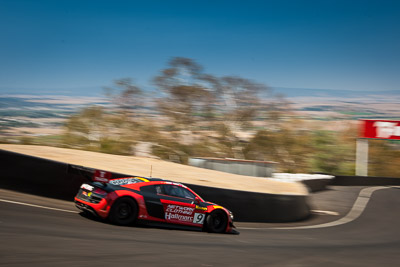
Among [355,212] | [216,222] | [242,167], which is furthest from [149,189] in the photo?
[242,167]

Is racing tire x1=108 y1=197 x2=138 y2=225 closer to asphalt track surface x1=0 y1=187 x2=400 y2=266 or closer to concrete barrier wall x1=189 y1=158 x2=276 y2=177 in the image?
asphalt track surface x1=0 y1=187 x2=400 y2=266

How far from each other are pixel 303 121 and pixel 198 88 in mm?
14975

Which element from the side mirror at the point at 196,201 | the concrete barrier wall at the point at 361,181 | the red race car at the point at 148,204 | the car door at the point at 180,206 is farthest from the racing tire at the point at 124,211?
the concrete barrier wall at the point at 361,181

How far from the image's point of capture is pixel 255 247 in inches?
373

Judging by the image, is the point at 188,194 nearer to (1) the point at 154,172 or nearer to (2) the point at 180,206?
(2) the point at 180,206

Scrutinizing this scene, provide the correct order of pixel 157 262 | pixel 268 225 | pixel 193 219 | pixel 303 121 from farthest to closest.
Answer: pixel 303 121 → pixel 268 225 → pixel 193 219 → pixel 157 262

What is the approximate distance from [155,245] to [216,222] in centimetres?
368

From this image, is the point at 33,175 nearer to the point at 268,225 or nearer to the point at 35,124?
the point at 268,225

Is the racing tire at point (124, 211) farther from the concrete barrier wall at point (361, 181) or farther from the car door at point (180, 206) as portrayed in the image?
the concrete barrier wall at point (361, 181)

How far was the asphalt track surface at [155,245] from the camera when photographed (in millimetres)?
A: 6203

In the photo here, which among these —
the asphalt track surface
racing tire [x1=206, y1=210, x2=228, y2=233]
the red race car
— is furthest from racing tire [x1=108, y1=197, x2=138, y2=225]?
racing tire [x1=206, y1=210, x2=228, y2=233]

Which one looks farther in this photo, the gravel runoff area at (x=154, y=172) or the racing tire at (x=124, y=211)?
the gravel runoff area at (x=154, y=172)

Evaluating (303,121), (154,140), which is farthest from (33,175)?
(303,121)

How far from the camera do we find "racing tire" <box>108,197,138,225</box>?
9430mm
